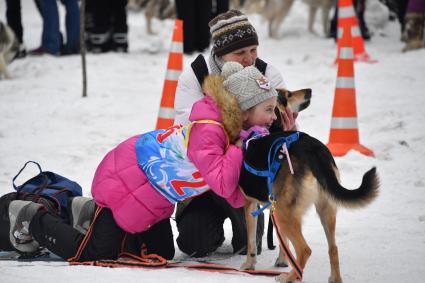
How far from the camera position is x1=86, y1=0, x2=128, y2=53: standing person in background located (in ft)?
31.4

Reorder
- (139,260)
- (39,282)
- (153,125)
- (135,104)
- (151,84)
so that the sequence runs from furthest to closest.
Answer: (151,84)
(135,104)
(153,125)
(139,260)
(39,282)

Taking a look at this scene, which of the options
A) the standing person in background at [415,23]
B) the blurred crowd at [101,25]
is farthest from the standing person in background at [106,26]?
the standing person in background at [415,23]

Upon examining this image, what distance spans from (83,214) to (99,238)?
32 centimetres

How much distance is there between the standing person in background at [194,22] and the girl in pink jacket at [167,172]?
20.3 feet

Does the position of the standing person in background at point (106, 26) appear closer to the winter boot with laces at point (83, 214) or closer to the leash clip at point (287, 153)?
the winter boot with laces at point (83, 214)

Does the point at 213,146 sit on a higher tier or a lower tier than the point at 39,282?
higher

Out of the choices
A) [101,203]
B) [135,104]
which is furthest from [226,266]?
[135,104]

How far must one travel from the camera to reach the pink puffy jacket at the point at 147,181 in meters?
2.75

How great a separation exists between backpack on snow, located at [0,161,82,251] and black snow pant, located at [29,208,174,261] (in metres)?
0.15

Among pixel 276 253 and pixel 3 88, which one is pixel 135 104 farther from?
pixel 276 253

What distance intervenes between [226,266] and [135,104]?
4.34 metres

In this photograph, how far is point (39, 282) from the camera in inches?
101

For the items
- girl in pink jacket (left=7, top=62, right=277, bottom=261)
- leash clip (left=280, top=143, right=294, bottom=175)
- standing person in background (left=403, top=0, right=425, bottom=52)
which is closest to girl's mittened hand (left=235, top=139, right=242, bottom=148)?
girl in pink jacket (left=7, top=62, right=277, bottom=261)

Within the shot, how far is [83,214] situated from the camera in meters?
3.42
